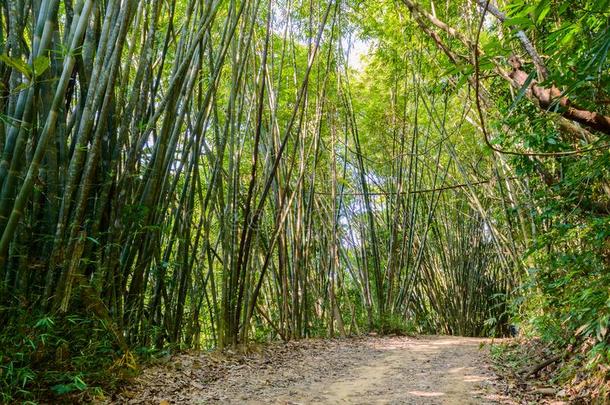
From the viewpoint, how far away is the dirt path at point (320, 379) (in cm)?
253

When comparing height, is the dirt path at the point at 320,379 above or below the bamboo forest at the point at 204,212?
below

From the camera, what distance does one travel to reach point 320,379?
10.5ft

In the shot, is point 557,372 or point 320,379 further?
point 320,379

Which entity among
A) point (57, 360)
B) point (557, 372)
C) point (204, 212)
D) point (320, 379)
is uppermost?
point (204, 212)

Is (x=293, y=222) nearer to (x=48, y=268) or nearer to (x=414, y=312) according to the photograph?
(x=48, y=268)

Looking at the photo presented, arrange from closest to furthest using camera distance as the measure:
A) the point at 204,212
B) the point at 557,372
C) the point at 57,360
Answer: the point at 57,360 < the point at 557,372 < the point at 204,212

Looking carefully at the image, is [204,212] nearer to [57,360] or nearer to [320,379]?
[320,379]

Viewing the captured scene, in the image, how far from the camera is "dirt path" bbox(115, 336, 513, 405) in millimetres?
2525

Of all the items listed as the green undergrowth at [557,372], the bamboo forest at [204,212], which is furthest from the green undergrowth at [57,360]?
the green undergrowth at [557,372]

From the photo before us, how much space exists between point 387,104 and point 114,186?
5.52 meters

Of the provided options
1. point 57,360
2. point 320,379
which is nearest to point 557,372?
point 320,379

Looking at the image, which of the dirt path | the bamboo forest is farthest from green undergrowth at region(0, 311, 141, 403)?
the dirt path

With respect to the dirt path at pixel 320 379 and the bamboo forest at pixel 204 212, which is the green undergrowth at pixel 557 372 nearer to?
the bamboo forest at pixel 204 212

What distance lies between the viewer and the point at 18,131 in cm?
187
